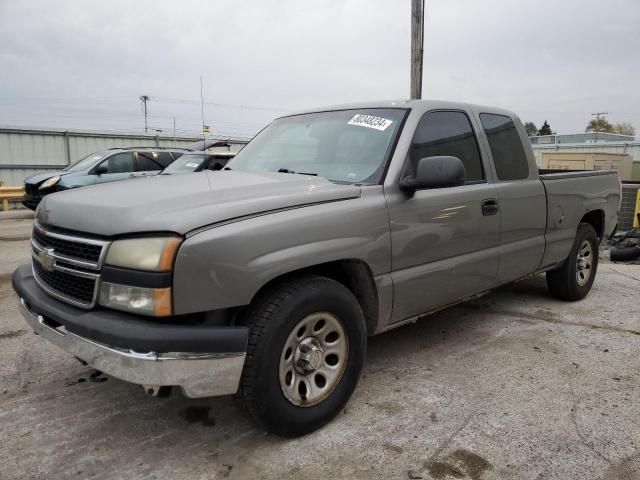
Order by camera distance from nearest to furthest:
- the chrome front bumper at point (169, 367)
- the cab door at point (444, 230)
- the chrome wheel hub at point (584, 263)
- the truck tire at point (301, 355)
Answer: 1. the chrome front bumper at point (169, 367)
2. the truck tire at point (301, 355)
3. the cab door at point (444, 230)
4. the chrome wheel hub at point (584, 263)

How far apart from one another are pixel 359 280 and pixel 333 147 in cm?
97

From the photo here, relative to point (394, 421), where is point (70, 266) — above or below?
above

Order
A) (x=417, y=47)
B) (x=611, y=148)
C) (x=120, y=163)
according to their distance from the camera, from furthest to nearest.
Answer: (x=611, y=148) < (x=120, y=163) < (x=417, y=47)

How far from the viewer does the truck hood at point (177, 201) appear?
226 cm

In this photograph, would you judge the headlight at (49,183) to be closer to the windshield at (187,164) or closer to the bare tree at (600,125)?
the windshield at (187,164)

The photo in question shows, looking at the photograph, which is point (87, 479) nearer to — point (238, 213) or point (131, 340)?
point (131, 340)

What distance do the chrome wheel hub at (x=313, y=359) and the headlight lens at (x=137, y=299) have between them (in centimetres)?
63

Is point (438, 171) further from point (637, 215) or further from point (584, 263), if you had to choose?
point (637, 215)

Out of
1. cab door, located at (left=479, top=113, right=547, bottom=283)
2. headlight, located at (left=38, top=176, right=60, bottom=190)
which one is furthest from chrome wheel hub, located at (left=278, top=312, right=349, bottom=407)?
headlight, located at (left=38, top=176, right=60, bottom=190)

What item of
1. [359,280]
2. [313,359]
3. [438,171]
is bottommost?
[313,359]

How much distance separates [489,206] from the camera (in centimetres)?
371

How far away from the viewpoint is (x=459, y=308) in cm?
499

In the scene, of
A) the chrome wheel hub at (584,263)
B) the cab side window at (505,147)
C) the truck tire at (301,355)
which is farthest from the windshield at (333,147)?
the chrome wheel hub at (584,263)

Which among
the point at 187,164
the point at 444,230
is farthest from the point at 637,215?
the point at 187,164
